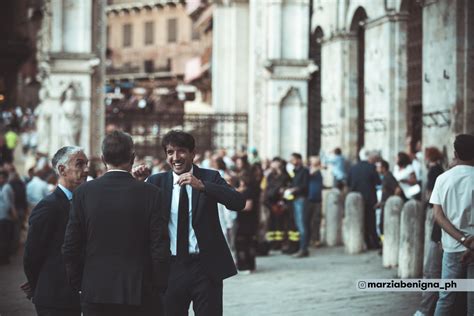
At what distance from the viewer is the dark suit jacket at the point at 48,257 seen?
22.6 ft

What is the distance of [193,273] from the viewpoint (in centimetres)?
727

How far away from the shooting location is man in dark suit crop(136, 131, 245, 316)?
23.9ft

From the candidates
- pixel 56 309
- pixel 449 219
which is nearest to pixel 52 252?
pixel 56 309

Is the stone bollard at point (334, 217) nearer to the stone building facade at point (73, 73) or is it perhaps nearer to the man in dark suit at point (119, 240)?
the stone building facade at point (73, 73)

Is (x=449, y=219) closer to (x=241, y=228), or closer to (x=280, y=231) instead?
(x=241, y=228)

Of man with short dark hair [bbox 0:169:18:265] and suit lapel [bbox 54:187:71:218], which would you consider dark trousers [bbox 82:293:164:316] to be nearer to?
suit lapel [bbox 54:187:71:218]

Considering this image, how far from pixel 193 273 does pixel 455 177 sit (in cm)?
249

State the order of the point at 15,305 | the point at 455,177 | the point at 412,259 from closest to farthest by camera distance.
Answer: the point at 455,177 < the point at 15,305 < the point at 412,259

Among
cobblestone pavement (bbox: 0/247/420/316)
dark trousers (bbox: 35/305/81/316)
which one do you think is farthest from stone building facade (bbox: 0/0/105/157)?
dark trousers (bbox: 35/305/81/316)

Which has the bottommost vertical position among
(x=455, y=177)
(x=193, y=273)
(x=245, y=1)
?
(x=193, y=273)

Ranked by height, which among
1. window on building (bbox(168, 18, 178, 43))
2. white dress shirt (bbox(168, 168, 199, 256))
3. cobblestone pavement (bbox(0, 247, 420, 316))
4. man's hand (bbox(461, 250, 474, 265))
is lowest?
cobblestone pavement (bbox(0, 247, 420, 316))

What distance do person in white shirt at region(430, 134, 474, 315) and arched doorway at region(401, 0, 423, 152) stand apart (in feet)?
44.0

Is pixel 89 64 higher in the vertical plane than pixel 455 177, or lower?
higher

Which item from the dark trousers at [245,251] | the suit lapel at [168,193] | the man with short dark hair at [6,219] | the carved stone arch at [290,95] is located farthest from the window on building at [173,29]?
the suit lapel at [168,193]
